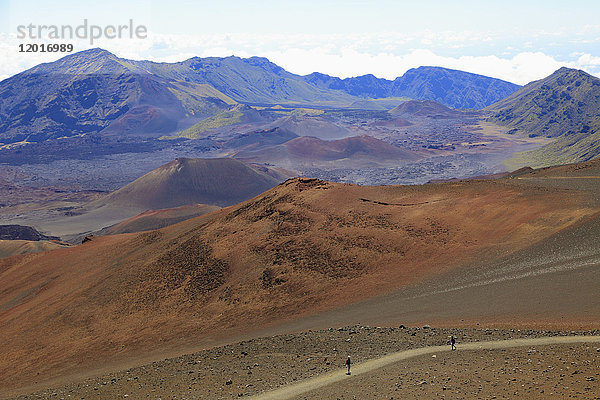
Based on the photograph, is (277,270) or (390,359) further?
(277,270)

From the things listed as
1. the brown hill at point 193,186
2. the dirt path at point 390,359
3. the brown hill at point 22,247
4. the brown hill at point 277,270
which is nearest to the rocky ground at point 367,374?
the dirt path at point 390,359

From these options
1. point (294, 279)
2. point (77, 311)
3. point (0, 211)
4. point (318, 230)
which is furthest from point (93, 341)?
point (0, 211)

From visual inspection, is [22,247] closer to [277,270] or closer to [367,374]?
[277,270]

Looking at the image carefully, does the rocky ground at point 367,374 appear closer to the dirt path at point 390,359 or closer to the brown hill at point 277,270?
the dirt path at point 390,359

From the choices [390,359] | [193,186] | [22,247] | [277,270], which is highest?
[193,186]

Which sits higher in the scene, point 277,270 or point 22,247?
point 277,270

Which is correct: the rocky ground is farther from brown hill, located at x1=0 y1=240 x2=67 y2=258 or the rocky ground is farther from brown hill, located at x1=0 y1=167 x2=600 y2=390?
brown hill, located at x1=0 y1=240 x2=67 y2=258

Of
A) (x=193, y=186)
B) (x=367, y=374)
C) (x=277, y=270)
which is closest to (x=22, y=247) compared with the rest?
(x=277, y=270)
